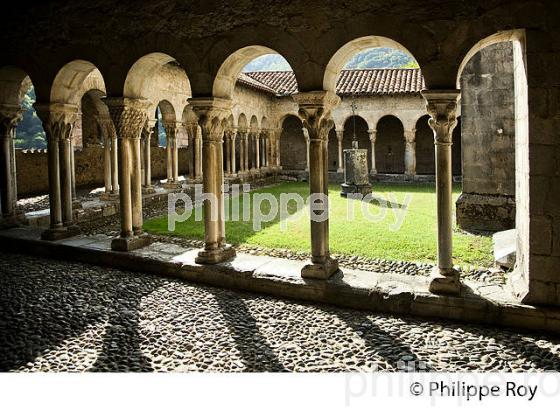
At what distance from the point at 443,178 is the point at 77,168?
1525 centimetres

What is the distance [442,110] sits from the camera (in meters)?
5.09

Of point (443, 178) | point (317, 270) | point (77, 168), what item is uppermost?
point (77, 168)

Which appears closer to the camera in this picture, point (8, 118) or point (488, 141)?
point (8, 118)

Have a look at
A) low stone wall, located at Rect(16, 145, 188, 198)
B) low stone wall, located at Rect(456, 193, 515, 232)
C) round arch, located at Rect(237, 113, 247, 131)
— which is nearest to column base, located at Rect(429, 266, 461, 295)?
low stone wall, located at Rect(456, 193, 515, 232)

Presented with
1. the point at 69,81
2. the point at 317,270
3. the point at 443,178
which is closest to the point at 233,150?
the point at 69,81

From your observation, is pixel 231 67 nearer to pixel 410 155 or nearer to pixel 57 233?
pixel 57 233

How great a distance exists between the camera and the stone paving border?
15.5 ft

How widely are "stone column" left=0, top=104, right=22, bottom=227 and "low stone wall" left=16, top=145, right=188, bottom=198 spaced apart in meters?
6.52

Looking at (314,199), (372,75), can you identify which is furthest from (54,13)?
(372,75)

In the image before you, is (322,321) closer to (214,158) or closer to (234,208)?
(214,158)

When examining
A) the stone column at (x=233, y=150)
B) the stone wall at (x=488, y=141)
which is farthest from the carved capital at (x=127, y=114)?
the stone column at (x=233, y=150)

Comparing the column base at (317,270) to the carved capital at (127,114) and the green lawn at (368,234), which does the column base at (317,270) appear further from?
the carved capital at (127,114)

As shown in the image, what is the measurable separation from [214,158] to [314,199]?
174 cm

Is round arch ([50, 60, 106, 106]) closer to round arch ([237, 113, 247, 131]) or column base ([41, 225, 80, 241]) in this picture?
column base ([41, 225, 80, 241])
